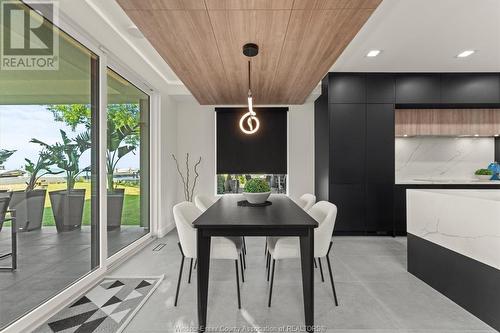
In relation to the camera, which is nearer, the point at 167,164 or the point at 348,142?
the point at 348,142

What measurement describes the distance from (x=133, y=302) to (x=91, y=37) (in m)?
2.63

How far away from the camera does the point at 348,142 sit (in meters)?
4.44

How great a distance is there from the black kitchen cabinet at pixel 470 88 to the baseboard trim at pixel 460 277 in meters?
3.06

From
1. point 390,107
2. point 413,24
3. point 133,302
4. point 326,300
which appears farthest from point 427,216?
point 133,302

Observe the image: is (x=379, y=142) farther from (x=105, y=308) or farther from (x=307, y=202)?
(x=105, y=308)

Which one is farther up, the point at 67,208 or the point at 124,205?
the point at 67,208

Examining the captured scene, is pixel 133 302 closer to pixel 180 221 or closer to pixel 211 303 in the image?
pixel 211 303

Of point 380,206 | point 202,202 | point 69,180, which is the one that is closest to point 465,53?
point 380,206

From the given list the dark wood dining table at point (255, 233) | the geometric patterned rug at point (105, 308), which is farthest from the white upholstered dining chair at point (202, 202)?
the dark wood dining table at point (255, 233)

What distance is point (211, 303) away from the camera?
90.8 inches

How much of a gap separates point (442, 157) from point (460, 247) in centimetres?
346

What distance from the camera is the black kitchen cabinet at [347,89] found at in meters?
4.44

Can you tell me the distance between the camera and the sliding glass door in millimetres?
3221

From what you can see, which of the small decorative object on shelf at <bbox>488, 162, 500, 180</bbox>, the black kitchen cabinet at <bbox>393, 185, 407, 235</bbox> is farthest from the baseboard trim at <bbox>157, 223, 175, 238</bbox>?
the small decorative object on shelf at <bbox>488, 162, 500, 180</bbox>
